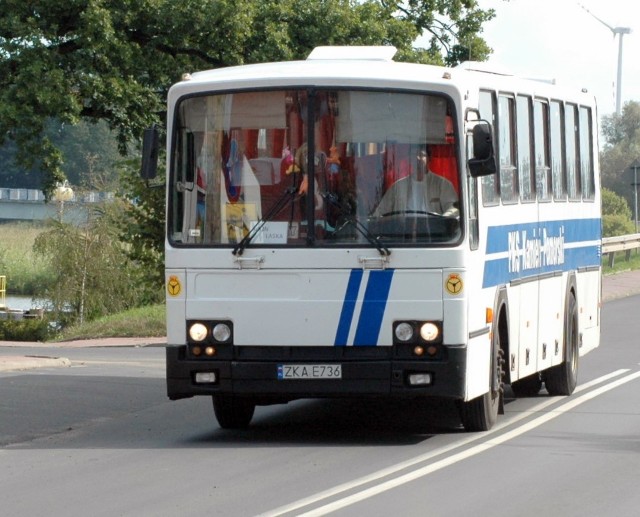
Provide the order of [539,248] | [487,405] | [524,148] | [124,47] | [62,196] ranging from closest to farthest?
[487,405] < [524,148] < [539,248] < [124,47] < [62,196]

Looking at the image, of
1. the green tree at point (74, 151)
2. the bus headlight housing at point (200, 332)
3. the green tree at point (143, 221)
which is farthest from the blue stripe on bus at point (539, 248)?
the green tree at point (74, 151)

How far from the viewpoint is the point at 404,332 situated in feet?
38.6

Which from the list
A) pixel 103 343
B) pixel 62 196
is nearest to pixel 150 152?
pixel 103 343

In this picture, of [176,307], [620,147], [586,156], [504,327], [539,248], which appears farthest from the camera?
[620,147]

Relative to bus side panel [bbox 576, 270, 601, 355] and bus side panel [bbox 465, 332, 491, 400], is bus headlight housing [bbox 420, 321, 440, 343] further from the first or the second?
bus side panel [bbox 576, 270, 601, 355]

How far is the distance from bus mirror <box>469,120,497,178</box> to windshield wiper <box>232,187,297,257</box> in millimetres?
1429

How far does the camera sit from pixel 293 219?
1192 cm

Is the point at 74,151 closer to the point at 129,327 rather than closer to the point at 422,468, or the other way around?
the point at 129,327

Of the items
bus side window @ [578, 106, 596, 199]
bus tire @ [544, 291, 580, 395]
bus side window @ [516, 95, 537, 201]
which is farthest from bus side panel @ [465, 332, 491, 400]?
bus side window @ [578, 106, 596, 199]

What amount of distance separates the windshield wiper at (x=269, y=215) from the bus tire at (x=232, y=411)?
1650 millimetres

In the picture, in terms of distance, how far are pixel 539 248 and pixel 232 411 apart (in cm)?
359

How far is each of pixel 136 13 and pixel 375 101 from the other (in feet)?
67.5

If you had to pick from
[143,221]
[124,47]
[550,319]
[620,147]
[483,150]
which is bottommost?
[550,319]

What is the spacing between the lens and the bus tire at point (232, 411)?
13.1m
